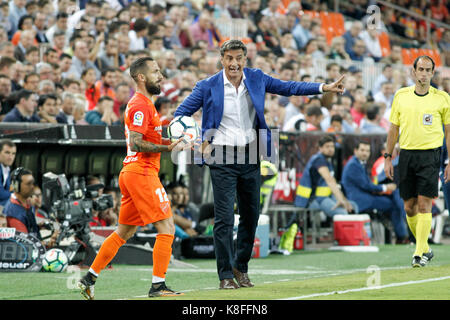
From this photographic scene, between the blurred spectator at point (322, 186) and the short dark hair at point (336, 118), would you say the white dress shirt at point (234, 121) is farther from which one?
the short dark hair at point (336, 118)

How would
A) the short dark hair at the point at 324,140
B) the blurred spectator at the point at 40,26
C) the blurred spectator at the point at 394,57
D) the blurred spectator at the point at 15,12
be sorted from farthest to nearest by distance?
the blurred spectator at the point at 394,57, the blurred spectator at the point at 15,12, the blurred spectator at the point at 40,26, the short dark hair at the point at 324,140

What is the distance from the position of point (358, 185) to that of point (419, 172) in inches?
238

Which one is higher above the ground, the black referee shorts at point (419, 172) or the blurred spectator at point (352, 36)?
the blurred spectator at point (352, 36)

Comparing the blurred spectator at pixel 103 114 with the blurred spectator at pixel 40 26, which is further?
the blurred spectator at pixel 40 26

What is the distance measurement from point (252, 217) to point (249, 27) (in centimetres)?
1581

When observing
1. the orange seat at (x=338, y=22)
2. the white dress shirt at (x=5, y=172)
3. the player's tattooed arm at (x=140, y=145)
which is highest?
the orange seat at (x=338, y=22)

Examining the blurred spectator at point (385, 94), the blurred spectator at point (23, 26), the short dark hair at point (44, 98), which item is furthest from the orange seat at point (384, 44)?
the short dark hair at point (44, 98)

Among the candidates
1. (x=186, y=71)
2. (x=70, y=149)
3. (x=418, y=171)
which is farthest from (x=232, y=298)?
(x=186, y=71)

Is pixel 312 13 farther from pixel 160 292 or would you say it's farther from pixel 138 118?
pixel 160 292

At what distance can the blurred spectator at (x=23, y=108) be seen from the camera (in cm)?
1414

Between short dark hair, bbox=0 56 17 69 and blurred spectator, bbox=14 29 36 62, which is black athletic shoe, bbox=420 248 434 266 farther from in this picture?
blurred spectator, bbox=14 29 36 62

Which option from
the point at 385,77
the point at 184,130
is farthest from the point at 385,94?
the point at 184,130

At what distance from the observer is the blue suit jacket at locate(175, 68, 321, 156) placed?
8.44 m
